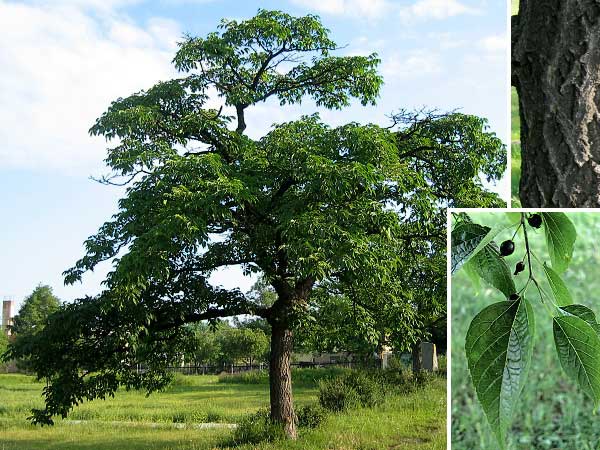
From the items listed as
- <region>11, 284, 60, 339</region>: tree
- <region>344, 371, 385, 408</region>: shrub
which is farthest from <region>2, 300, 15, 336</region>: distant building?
<region>344, 371, 385, 408</region>: shrub

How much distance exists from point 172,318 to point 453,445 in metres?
8.75

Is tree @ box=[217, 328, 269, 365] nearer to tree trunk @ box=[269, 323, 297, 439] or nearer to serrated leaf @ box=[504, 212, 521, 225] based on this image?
tree trunk @ box=[269, 323, 297, 439]

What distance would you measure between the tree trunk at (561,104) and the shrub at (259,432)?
8572mm

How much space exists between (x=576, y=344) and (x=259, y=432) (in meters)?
9.90

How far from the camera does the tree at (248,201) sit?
8.30 meters

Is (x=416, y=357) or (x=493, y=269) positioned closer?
(x=493, y=269)

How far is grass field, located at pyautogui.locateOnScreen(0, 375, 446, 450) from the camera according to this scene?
1122 cm

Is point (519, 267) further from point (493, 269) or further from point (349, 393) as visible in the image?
point (349, 393)

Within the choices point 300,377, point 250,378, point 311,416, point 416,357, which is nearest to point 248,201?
point 311,416

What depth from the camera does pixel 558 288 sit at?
1106 millimetres

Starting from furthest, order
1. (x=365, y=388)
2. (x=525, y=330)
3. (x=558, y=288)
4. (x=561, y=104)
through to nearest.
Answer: (x=365, y=388), (x=561, y=104), (x=558, y=288), (x=525, y=330)

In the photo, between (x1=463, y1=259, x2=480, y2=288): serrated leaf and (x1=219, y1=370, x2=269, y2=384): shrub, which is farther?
(x1=219, y1=370, x2=269, y2=384): shrub

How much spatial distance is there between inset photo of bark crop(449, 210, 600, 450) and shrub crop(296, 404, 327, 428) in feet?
35.0

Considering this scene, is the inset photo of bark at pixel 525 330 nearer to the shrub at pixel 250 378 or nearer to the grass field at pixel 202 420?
the grass field at pixel 202 420
